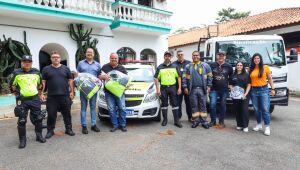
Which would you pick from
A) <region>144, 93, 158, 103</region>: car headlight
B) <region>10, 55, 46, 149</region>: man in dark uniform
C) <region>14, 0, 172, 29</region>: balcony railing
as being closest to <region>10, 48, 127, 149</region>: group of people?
<region>10, 55, 46, 149</region>: man in dark uniform

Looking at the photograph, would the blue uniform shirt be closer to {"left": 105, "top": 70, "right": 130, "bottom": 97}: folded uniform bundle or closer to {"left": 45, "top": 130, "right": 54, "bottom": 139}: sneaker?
{"left": 105, "top": 70, "right": 130, "bottom": 97}: folded uniform bundle

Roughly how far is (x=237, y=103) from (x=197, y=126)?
1.07 m

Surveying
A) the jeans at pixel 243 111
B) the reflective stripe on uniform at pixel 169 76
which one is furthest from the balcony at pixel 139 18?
the jeans at pixel 243 111

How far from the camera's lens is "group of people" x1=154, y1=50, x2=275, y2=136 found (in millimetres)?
5406

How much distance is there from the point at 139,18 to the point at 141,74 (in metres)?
6.78

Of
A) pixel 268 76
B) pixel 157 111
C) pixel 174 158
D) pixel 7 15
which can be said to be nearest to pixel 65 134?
pixel 157 111

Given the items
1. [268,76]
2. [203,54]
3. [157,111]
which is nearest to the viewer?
[268,76]

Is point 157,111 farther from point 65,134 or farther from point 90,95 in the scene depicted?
point 65,134

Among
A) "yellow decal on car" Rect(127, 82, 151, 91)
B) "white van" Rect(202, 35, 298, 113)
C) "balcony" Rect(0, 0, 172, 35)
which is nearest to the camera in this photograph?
"yellow decal on car" Rect(127, 82, 151, 91)

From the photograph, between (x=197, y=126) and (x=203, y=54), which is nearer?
(x=197, y=126)

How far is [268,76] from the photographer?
17.6 ft

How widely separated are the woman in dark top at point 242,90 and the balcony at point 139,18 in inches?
306

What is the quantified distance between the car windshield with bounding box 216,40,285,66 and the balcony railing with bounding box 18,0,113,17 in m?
6.60

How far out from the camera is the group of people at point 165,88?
470 cm
